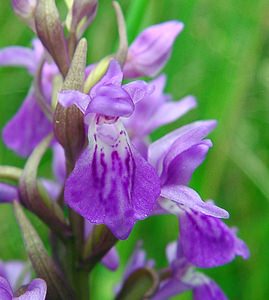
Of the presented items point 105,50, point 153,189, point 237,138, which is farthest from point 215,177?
point 153,189

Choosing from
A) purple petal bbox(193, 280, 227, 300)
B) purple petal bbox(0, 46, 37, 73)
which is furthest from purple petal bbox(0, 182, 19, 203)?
purple petal bbox(193, 280, 227, 300)

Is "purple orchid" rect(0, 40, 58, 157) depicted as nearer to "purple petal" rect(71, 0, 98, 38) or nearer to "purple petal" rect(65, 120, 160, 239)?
"purple petal" rect(71, 0, 98, 38)

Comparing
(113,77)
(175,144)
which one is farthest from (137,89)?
(175,144)

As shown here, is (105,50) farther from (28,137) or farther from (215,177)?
(28,137)

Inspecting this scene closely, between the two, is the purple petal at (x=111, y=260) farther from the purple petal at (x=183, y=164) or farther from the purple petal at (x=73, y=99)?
the purple petal at (x=73, y=99)

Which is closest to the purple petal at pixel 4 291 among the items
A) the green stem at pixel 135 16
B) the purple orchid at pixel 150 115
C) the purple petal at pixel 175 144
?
the purple petal at pixel 175 144

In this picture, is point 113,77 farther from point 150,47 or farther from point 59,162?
point 59,162
